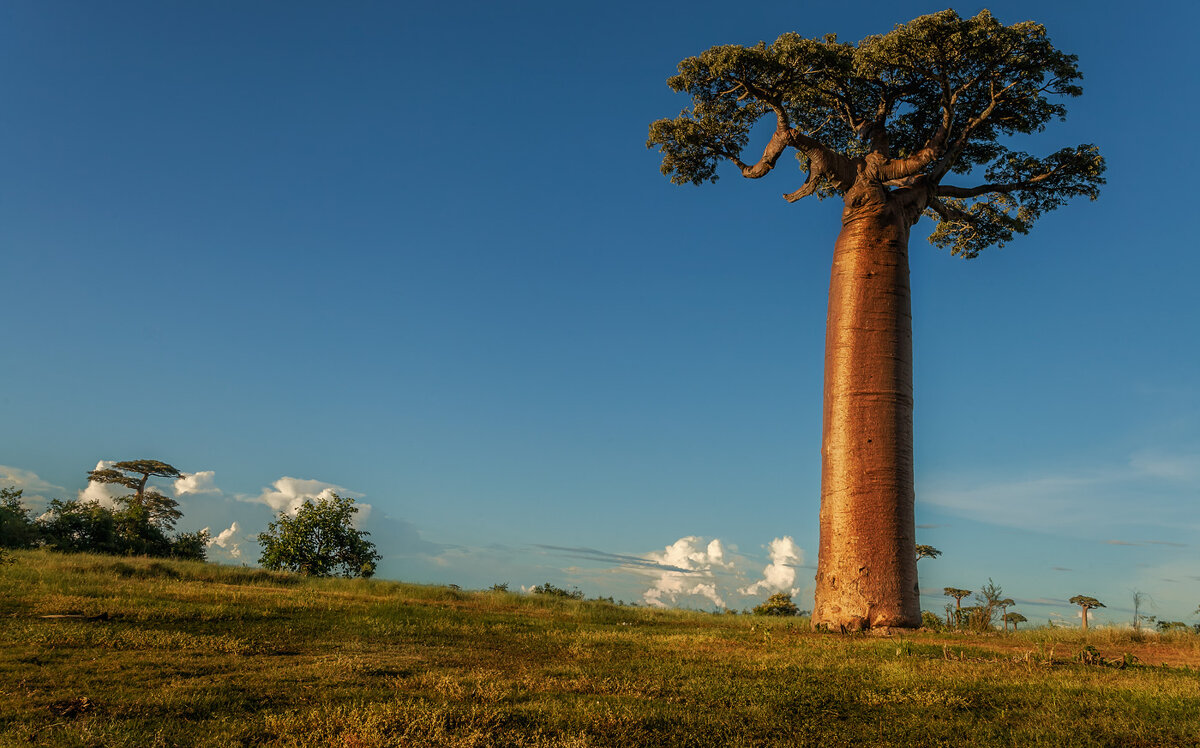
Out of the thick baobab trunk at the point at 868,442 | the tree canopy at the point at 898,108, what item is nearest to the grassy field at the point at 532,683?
the thick baobab trunk at the point at 868,442

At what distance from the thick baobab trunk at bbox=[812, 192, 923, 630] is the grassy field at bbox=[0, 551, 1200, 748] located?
1.00 m

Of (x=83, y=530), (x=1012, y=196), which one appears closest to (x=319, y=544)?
(x=83, y=530)

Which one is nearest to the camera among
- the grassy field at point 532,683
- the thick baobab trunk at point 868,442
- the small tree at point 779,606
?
the grassy field at point 532,683

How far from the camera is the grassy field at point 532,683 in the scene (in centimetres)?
488

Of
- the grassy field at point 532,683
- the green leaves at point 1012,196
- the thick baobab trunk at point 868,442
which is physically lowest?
the grassy field at point 532,683

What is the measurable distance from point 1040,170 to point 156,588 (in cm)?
1945

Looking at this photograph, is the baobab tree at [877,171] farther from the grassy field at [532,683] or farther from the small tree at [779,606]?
the small tree at [779,606]

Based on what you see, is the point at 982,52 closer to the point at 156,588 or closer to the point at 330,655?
the point at 330,655

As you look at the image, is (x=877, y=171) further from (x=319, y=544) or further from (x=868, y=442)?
(x=319, y=544)

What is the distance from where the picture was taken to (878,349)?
12.5 meters

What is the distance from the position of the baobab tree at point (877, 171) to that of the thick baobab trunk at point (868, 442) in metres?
0.02

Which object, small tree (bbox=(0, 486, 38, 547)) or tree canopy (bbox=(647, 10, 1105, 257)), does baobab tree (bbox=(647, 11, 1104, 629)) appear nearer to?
tree canopy (bbox=(647, 10, 1105, 257))

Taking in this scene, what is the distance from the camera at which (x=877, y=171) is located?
14.0 meters

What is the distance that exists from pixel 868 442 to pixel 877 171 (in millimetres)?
5421
